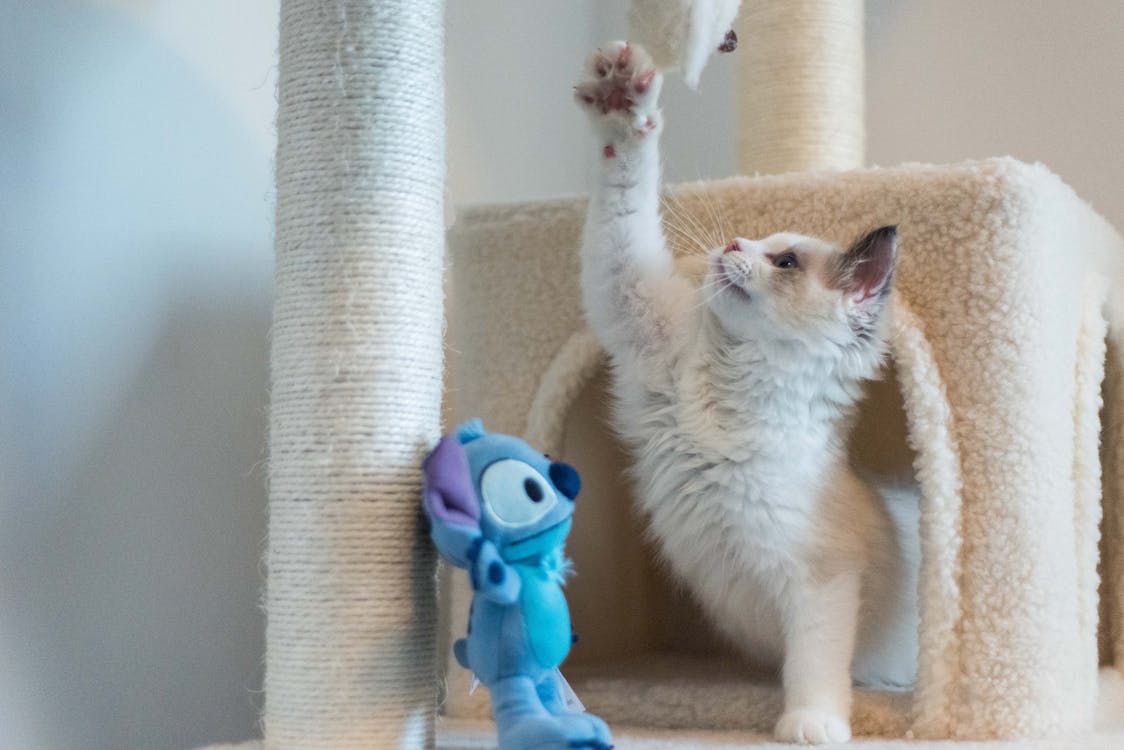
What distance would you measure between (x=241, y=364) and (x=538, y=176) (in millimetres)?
872

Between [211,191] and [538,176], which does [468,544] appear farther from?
[538,176]

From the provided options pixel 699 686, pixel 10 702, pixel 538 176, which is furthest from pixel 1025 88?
pixel 10 702

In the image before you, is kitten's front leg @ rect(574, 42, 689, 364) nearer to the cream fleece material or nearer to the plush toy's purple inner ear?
the cream fleece material

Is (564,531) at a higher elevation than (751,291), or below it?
below

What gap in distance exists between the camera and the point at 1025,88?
191 centimetres

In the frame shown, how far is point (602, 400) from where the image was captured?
1521mm

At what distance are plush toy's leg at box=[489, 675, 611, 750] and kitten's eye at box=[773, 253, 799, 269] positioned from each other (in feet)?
1.67

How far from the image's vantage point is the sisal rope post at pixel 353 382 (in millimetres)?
911

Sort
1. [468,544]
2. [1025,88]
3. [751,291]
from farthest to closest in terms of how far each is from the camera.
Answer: [1025,88], [751,291], [468,544]

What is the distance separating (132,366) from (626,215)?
1.77 feet

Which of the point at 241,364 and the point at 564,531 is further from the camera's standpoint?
the point at 241,364

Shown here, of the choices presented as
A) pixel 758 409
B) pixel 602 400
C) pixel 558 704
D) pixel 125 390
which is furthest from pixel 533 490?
pixel 602 400

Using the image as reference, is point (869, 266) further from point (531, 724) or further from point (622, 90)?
point (531, 724)

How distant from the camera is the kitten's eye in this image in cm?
114
